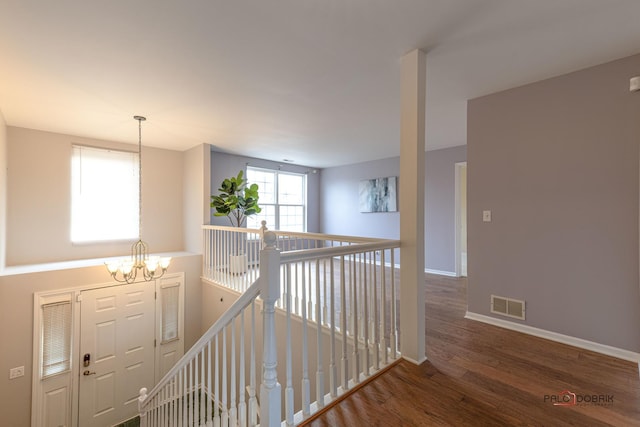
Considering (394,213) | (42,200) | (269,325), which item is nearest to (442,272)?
(394,213)

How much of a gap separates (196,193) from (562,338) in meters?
5.27

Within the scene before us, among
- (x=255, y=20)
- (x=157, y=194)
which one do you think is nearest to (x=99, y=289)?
(x=157, y=194)

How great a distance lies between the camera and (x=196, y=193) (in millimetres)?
4922

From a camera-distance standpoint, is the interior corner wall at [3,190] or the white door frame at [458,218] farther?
the white door frame at [458,218]

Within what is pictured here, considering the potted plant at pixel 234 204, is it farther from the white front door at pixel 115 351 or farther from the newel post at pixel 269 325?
the newel post at pixel 269 325

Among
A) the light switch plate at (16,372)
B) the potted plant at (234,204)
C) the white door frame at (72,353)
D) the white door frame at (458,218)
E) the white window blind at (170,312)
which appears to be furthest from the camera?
the white door frame at (458,218)

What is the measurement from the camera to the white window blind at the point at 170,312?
177 inches

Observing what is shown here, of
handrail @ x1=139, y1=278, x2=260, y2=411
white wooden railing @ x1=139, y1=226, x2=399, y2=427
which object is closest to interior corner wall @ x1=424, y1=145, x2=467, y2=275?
white wooden railing @ x1=139, y1=226, x2=399, y2=427

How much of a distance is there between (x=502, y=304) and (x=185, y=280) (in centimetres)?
457

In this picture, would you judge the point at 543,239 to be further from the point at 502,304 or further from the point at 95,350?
the point at 95,350

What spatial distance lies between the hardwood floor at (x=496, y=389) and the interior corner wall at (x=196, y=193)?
4039 mm

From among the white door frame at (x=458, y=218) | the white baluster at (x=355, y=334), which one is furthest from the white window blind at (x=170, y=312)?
the white door frame at (x=458, y=218)

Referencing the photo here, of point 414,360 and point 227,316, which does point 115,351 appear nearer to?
point 227,316

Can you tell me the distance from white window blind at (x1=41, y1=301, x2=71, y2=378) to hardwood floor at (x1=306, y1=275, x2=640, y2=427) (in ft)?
13.4
